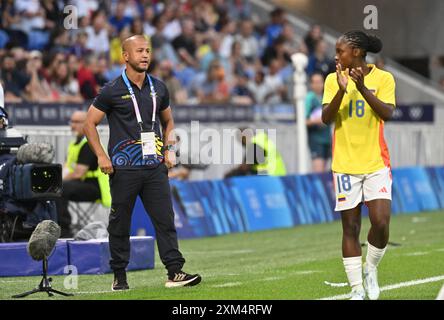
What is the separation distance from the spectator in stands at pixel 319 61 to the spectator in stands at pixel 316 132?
569cm

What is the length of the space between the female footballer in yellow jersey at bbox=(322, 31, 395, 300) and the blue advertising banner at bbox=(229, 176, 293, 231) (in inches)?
385

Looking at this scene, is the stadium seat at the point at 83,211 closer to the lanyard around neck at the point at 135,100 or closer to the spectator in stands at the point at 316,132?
the spectator in stands at the point at 316,132

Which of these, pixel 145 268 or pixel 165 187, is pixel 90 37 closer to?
pixel 145 268

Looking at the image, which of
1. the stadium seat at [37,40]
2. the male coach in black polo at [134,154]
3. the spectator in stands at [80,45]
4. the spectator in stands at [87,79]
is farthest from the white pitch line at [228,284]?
the stadium seat at [37,40]

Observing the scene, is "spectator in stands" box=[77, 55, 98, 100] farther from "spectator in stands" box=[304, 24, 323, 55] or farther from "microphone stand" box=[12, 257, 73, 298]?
"microphone stand" box=[12, 257, 73, 298]

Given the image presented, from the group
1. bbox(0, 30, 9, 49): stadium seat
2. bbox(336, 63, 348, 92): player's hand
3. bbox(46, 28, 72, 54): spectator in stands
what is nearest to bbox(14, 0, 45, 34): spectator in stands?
bbox(46, 28, 72, 54): spectator in stands

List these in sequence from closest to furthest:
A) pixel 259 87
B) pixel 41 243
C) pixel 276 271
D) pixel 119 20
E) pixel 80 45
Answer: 1. pixel 41 243
2. pixel 276 271
3. pixel 80 45
4. pixel 119 20
5. pixel 259 87

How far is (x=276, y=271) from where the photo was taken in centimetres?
1337

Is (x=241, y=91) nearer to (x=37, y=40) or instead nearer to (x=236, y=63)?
(x=236, y=63)

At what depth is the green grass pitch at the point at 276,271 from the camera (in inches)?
441

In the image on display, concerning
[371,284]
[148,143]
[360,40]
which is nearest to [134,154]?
[148,143]

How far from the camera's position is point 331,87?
1048 cm

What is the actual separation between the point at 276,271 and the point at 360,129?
336cm
